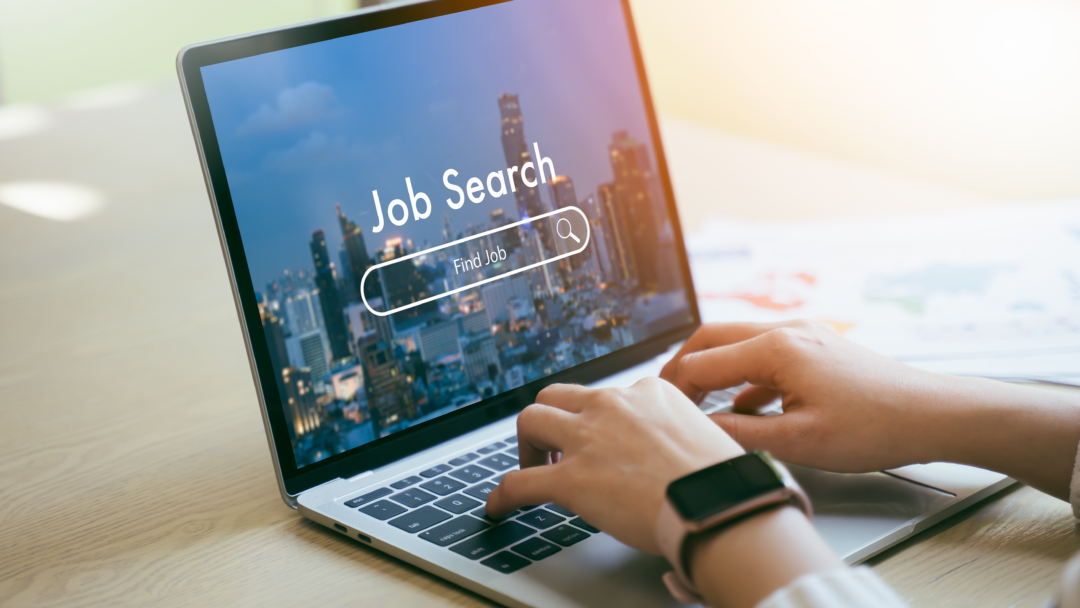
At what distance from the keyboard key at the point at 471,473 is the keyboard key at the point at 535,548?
0.12 meters

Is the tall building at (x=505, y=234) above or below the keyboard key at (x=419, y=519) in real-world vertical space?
above

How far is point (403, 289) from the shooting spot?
69 cm

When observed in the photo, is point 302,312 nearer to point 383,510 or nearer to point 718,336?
point 383,510

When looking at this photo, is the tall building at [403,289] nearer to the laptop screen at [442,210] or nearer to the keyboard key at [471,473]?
the laptop screen at [442,210]

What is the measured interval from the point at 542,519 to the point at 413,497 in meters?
0.12

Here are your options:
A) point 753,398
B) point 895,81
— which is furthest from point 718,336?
point 895,81

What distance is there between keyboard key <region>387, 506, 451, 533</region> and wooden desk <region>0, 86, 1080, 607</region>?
1.1 inches

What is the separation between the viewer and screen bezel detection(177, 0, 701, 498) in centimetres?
61

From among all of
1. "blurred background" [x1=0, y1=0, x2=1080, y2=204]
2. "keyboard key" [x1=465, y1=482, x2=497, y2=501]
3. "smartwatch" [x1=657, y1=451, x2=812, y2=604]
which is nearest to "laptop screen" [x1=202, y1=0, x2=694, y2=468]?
"keyboard key" [x1=465, y1=482, x2=497, y2=501]

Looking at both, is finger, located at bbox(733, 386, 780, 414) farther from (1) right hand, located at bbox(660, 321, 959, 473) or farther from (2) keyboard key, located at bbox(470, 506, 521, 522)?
(2) keyboard key, located at bbox(470, 506, 521, 522)

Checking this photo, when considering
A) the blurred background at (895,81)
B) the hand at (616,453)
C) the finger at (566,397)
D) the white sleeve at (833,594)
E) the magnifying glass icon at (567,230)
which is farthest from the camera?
the blurred background at (895,81)

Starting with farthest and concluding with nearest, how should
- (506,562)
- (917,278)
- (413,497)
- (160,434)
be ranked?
(917,278), (160,434), (413,497), (506,562)

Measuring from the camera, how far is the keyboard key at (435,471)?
2.07 ft

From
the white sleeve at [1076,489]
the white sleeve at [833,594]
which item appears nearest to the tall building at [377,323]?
the white sleeve at [833,594]
